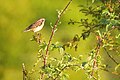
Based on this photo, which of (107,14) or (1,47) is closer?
(107,14)

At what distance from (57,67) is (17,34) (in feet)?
36.9

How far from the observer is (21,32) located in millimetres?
14289

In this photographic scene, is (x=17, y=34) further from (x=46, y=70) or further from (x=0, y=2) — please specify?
(x=46, y=70)

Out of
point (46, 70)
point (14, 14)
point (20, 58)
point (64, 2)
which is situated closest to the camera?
point (46, 70)

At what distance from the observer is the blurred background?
1385cm

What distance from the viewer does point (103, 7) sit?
363cm

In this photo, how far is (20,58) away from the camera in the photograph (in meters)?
13.7

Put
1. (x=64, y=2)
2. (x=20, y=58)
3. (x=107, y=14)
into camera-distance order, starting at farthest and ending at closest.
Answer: (x=64, y=2) → (x=20, y=58) → (x=107, y=14)

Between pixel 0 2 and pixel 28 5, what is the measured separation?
3.33ft

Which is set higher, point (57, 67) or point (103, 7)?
point (103, 7)

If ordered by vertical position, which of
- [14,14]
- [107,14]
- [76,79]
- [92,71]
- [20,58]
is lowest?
[92,71]

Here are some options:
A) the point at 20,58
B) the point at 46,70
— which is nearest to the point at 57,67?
the point at 46,70

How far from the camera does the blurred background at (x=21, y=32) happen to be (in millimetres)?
13852

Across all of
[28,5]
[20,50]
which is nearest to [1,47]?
[20,50]
